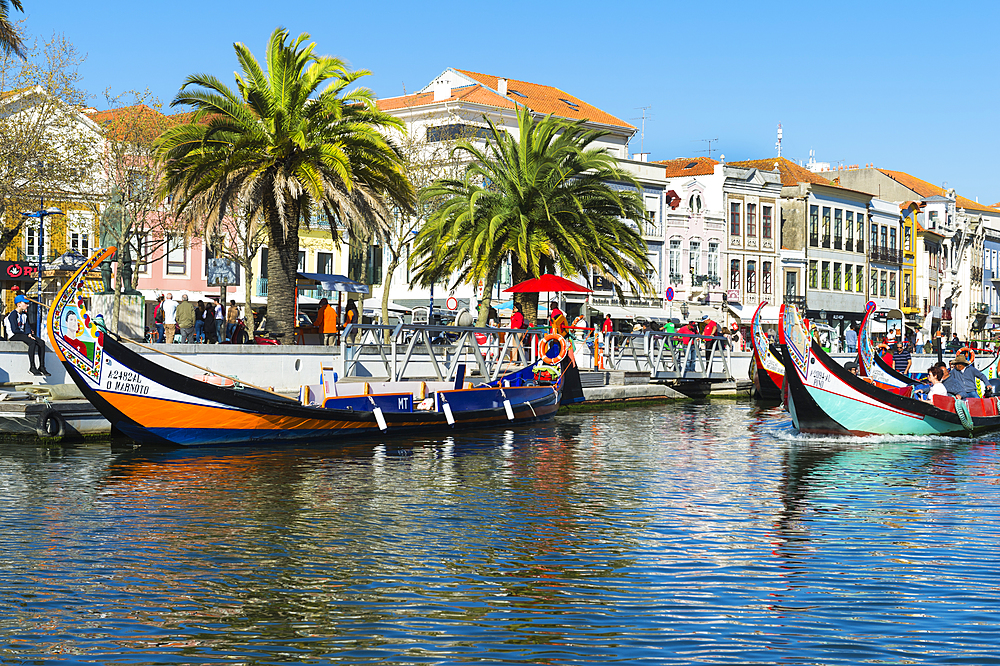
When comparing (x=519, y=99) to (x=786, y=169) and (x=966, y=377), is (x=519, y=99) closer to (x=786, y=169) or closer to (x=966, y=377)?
(x=786, y=169)

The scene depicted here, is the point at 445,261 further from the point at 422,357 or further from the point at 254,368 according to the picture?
the point at 254,368

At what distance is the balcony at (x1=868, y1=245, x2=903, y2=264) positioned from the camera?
297 feet

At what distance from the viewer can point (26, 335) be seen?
2881 cm

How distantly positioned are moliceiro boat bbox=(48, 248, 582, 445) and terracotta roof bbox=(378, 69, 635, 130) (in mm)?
40919

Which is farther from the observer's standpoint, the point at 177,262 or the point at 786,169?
the point at 786,169

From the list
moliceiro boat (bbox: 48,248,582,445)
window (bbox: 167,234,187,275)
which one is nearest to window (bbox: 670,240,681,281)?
window (bbox: 167,234,187,275)

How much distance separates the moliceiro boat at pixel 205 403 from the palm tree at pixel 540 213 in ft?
43.4

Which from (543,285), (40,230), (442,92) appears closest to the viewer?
(543,285)

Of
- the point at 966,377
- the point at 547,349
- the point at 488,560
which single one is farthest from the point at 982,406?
the point at 488,560

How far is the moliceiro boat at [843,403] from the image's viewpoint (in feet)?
82.1

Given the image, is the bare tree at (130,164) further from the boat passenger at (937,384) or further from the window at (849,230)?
the window at (849,230)

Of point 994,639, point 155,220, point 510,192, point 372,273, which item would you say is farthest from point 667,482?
point 372,273

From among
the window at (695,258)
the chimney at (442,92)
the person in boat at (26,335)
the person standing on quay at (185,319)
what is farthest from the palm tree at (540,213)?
the window at (695,258)

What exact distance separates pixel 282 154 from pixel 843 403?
15.2 meters
